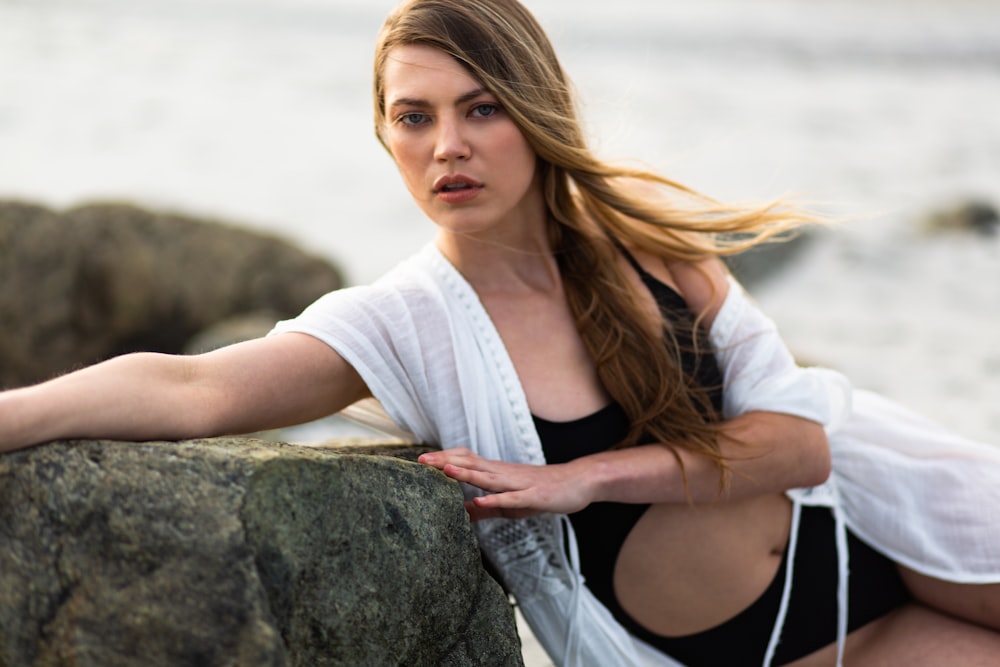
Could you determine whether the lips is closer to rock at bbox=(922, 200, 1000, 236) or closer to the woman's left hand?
the woman's left hand

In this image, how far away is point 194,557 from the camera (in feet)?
5.25

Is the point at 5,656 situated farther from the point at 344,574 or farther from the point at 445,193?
the point at 445,193

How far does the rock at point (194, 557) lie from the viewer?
158 centimetres

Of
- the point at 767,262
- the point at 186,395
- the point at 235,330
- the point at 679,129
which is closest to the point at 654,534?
the point at 186,395

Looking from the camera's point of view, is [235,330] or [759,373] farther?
[235,330]

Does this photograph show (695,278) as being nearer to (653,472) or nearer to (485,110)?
(653,472)

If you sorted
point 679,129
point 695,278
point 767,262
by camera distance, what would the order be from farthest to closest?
point 679,129
point 767,262
point 695,278

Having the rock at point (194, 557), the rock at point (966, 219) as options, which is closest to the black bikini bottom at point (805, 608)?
the rock at point (194, 557)

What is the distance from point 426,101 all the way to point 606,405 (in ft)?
2.38

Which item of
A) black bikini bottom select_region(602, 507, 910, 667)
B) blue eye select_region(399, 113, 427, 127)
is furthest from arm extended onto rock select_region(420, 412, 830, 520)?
blue eye select_region(399, 113, 427, 127)

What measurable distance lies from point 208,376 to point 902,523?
1631 mm

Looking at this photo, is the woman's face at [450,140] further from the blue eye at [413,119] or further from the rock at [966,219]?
the rock at [966,219]

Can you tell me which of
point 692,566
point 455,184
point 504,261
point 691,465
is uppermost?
point 455,184

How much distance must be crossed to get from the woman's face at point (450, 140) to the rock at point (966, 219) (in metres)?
7.43
